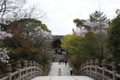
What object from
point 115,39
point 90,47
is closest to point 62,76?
point 90,47

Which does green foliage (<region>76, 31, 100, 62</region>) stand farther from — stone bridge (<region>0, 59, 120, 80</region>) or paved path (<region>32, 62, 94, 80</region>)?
paved path (<region>32, 62, 94, 80</region>)

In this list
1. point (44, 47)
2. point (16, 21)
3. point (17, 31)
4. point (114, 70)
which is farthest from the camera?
point (44, 47)

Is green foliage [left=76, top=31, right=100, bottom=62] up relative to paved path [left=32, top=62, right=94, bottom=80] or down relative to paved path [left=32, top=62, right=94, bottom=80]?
up

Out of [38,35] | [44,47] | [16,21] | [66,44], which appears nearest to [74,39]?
[66,44]

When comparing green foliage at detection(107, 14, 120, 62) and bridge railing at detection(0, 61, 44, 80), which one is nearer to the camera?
bridge railing at detection(0, 61, 44, 80)

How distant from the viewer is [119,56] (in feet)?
25.0

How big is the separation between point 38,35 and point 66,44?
36.6ft

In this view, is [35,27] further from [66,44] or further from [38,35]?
[66,44]

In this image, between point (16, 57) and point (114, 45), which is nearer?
point (114, 45)

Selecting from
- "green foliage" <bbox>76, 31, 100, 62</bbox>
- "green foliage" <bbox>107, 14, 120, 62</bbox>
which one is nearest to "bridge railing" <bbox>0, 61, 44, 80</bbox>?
"green foliage" <bbox>107, 14, 120, 62</bbox>

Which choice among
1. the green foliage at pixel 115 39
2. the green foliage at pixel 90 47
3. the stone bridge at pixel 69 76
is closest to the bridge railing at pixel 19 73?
the stone bridge at pixel 69 76

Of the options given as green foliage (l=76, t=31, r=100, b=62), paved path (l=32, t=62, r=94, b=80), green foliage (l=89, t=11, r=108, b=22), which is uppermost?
green foliage (l=89, t=11, r=108, b=22)

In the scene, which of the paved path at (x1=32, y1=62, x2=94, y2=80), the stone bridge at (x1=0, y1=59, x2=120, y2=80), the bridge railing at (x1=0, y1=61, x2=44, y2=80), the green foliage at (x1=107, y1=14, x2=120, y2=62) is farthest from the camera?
the paved path at (x1=32, y1=62, x2=94, y2=80)

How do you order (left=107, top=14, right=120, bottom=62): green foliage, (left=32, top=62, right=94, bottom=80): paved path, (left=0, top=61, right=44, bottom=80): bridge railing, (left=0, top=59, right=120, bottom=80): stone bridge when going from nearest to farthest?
(left=0, top=61, right=44, bottom=80): bridge railing < (left=0, top=59, right=120, bottom=80): stone bridge < (left=107, top=14, right=120, bottom=62): green foliage < (left=32, top=62, right=94, bottom=80): paved path
